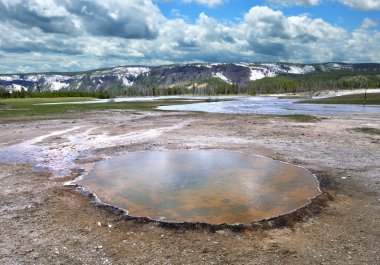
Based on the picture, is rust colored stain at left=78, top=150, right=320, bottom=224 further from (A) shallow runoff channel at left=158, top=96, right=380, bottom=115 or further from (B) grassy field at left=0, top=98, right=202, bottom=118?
(A) shallow runoff channel at left=158, top=96, right=380, bottom=115

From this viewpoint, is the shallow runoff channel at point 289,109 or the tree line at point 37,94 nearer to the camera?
the shallow runoff channel at point 289,109

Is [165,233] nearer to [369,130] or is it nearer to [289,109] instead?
[369,130]

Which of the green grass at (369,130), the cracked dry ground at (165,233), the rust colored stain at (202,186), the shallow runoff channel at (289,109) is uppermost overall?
the cracked dry ground at (165,233)

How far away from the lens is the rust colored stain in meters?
13.3

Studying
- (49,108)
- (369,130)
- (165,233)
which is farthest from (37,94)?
(165,233)

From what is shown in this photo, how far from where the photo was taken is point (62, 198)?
48.6 ft

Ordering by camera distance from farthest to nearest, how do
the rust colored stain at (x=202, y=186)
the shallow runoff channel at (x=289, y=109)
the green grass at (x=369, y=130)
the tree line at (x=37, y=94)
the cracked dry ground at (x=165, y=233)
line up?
1. the tree line at (x=37, y=94)
2. the shallow runoff channel at (x=289, y=109)
3. the green grass at (x=369, y=130)
4. the rust colored stain at (x=202, y=186)
5. the cracked dry ground at (x=165, y=233)

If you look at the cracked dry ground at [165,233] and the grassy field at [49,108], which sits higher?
the cracked dry ground at [165,233]

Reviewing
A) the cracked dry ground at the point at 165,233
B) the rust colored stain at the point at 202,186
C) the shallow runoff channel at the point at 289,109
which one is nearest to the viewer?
the cracked dry ground at the point at 165,233

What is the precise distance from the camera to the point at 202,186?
54.6ft

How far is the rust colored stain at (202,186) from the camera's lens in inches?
524

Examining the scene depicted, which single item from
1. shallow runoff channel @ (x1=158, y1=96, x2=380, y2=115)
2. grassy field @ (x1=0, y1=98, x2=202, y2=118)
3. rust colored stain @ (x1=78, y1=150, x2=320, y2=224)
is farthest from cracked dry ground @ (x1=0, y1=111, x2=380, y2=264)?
shallow runoff channel @ (x1=158, y1=96, x2=380, y2=115)

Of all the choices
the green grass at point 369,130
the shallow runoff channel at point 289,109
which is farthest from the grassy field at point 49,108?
the green grass at point 369,130

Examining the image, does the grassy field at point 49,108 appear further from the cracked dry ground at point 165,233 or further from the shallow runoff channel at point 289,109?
the cracked dry ground at point 165,233
